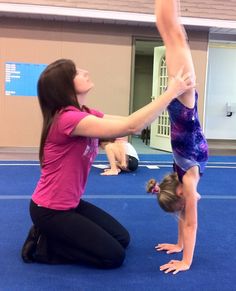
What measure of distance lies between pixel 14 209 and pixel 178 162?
5.29ft

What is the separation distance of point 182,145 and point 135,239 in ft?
2.77

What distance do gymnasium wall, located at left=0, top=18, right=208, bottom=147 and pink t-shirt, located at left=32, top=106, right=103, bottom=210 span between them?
4716 mm

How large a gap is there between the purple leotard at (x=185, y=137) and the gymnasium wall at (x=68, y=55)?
4740 mm

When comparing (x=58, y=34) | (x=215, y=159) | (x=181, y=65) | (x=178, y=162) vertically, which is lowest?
(x=215, y=159)

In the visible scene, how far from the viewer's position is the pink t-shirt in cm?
204

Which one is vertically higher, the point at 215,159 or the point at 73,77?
the point at 73,77

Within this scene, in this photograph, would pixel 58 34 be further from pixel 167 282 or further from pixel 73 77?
pixel 167 282

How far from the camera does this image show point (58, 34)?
651 cm

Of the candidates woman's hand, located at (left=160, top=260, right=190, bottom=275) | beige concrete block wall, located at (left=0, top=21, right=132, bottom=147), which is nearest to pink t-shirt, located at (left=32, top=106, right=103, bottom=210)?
woman's hand, located at (left=160, top=260, right=190, bottom=275)

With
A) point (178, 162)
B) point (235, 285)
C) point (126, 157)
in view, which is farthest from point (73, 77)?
point (126, 157)

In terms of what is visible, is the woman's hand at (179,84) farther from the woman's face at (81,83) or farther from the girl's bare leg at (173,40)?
the woman's face at (81,83)

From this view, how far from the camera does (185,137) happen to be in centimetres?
210

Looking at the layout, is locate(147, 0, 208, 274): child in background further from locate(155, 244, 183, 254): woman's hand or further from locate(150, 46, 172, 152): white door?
locate(150, 46, 172, 152): white door

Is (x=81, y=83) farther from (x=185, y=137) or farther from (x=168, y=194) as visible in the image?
(x=168, y=194)
